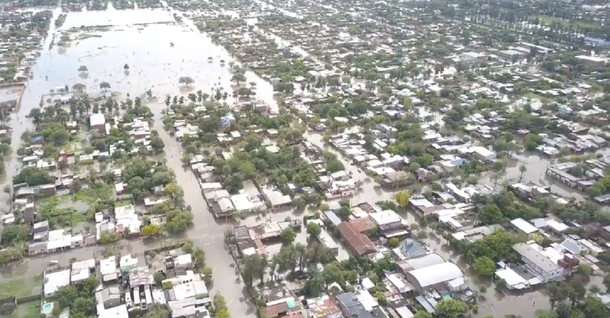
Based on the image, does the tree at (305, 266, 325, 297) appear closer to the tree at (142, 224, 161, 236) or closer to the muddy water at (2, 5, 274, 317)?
the muddy water at (2, 5, 274, 317)

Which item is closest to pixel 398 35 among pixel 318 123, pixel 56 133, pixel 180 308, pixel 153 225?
pixel 318 123

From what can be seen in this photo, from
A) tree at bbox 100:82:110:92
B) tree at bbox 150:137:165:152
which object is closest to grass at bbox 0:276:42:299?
tree at bbox 150:137:165:152

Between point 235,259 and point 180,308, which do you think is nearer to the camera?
point 180,308

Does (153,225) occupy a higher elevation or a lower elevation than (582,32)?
lower

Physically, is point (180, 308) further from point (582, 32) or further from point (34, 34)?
point (582, 32)

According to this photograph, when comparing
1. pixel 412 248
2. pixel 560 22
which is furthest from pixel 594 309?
pixel 560 22

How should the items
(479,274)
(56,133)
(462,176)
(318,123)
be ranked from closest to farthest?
(479,274)
(462,176)
(56,133)
(318,123)

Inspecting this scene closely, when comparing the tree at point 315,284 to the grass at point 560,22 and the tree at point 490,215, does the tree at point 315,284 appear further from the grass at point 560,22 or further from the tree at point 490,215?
the grass at point 560,22
